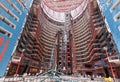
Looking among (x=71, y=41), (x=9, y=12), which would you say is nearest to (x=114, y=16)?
(x=9, y=12)

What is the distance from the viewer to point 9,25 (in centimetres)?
3209

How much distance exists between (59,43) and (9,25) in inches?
1523

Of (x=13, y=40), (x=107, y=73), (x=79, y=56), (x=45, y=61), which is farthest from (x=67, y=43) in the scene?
(x=13, y=40)

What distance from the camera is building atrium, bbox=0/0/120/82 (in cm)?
2842

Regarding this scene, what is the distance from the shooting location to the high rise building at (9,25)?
27.7 metres

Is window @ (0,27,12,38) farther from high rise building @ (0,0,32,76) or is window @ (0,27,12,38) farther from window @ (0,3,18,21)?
window @ (0,3,18,21)

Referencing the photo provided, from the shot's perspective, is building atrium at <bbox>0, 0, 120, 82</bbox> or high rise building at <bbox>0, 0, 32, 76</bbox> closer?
high rise building at <bbox>0, 0, 32, 76</bbox>

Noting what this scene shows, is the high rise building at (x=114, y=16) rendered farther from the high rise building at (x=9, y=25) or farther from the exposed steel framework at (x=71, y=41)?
the high rise building at (x=9, y=25)

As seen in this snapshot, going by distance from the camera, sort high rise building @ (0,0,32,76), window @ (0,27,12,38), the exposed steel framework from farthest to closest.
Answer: the exposed steel framework → window @ (0,27,12,38) → high rise building @ (0,0,32,76)

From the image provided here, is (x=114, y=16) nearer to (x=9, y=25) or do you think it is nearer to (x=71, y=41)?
(x=9, y=25)

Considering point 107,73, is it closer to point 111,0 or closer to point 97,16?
point 111,0

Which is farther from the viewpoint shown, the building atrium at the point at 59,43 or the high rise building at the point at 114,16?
the building atrium at the point at 59,43

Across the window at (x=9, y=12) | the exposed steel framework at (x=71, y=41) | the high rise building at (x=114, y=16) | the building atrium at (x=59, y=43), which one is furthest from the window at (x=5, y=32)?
the high rise building at (x=114, y=16)

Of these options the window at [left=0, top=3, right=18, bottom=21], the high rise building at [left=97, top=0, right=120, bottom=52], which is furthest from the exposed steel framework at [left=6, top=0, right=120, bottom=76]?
the window at [left=0, top=3, right=18, bottom=21]
